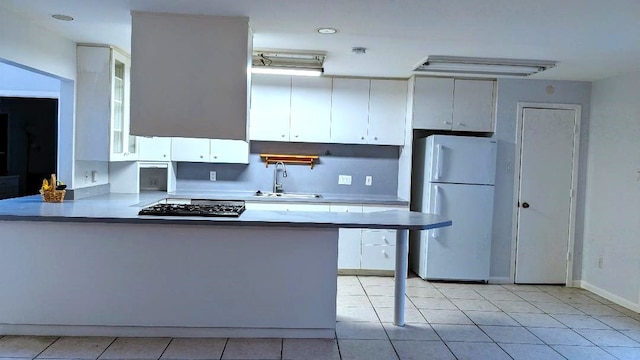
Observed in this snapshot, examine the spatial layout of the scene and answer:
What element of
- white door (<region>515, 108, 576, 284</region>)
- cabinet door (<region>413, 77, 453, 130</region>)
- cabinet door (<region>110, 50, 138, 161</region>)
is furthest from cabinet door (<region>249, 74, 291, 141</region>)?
white door (<region>515, 108, 576, 284</region>)

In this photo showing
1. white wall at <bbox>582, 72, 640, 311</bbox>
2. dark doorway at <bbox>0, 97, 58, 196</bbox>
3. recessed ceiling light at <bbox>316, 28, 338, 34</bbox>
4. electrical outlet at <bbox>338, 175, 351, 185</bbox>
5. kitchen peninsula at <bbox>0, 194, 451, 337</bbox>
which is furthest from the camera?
electrical outlet at <bbox>338, 175, 351, 185</bbox>

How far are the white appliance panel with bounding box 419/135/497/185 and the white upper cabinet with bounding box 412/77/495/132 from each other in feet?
0.84

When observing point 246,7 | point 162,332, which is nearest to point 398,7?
point 246,7

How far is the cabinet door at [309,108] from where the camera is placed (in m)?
5.34

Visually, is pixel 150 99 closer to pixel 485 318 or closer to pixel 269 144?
pixel 269 144

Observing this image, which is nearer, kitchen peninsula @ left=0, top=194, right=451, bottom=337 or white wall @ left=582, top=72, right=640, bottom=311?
kitchen peninsula @ left=0, top=194, right=451, bottom=337

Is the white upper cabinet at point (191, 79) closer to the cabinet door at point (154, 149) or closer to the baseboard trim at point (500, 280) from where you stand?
the cabinet door at point (154, 149)

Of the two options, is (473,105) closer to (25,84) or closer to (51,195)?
(51,195)

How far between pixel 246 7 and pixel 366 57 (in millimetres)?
1621

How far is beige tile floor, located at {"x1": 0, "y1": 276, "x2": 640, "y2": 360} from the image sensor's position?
3109 mm

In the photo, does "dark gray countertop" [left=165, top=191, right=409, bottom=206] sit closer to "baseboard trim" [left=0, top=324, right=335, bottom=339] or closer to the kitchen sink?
the kitchen sink

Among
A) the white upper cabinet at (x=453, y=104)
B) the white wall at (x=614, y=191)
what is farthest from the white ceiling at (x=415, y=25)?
the white upper cabinet at (x=453, y=104)

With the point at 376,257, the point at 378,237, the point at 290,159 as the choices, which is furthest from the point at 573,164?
the point at 290,159

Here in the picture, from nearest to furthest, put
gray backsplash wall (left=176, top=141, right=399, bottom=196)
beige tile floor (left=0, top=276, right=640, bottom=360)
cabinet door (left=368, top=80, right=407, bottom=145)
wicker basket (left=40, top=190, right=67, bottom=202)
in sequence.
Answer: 1. beige tile floor (left=0, top=276, right=640, bottom=360)
2. wicker basket (left=40, top=190, right=67, bottom=202)
3. cabinet door (left=368, top=80, right=407, bottom=145)
4. gray backsplash wall (left=176, top=141, right=399, bottom=196)
